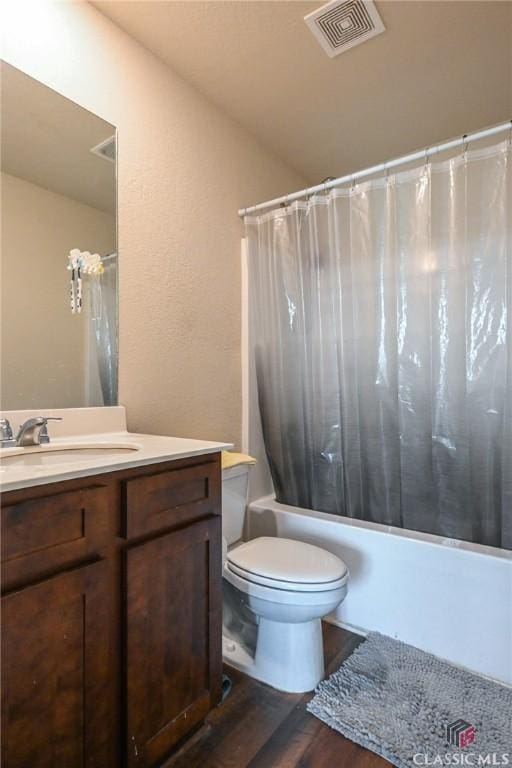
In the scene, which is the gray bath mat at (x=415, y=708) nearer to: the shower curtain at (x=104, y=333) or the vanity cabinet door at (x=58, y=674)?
the vanity cabinet door at (x=58, y=674)

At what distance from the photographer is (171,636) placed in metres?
1.00

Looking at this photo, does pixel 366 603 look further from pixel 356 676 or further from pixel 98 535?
pixel 98 535

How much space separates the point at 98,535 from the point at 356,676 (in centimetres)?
109

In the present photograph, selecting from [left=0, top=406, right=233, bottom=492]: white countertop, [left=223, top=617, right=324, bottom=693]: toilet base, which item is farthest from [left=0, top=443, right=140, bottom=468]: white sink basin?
[left=223, top=617, right=324, bottom=693]: toilet base

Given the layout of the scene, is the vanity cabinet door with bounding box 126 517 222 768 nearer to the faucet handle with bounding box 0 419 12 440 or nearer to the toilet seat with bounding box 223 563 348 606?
the toilet seat with bounding box 223 563 348 606

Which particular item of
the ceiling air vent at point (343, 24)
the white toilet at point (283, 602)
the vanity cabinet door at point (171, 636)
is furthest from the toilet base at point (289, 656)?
the ceiling air vent at point (343, 24)

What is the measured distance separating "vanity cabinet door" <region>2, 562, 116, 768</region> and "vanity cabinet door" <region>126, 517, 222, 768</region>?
64mm

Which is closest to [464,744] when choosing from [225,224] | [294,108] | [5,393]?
[5,393]

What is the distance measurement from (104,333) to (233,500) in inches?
31.4

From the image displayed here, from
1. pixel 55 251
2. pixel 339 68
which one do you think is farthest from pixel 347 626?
pixel 339 68

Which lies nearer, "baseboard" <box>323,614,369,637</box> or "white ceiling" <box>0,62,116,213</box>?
"white ceiling" <box>0,62,116,213</box>

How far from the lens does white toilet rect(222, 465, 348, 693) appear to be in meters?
1.28

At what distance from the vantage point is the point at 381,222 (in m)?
1.69

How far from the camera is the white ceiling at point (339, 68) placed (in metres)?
1.44
